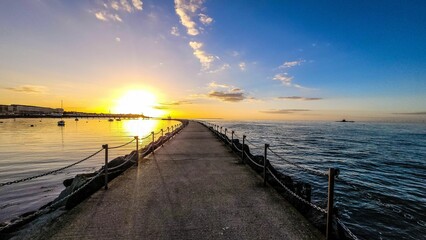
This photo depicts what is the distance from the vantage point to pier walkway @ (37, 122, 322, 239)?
4.09 meters

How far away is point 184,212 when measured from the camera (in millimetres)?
4930

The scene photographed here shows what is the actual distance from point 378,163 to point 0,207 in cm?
2474

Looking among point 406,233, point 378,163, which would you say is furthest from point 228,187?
point 378,163

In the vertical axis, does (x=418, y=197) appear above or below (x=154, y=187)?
below

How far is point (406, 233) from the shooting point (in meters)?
7.48

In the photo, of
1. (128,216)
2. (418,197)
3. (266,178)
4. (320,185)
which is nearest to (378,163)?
(418,197)

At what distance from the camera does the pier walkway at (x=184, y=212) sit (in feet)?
13.4

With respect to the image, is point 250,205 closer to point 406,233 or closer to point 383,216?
point 406,233

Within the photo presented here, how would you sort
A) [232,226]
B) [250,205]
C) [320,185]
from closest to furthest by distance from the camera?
[232,226], [250,205], [320,185]

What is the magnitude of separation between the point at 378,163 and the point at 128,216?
2165 cm

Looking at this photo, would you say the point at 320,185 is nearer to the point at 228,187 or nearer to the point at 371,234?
the point at 371,234

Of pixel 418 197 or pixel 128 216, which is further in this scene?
pixel 418 197

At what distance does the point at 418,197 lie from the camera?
428 inches

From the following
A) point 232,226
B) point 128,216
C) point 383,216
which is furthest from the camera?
point 383,216
